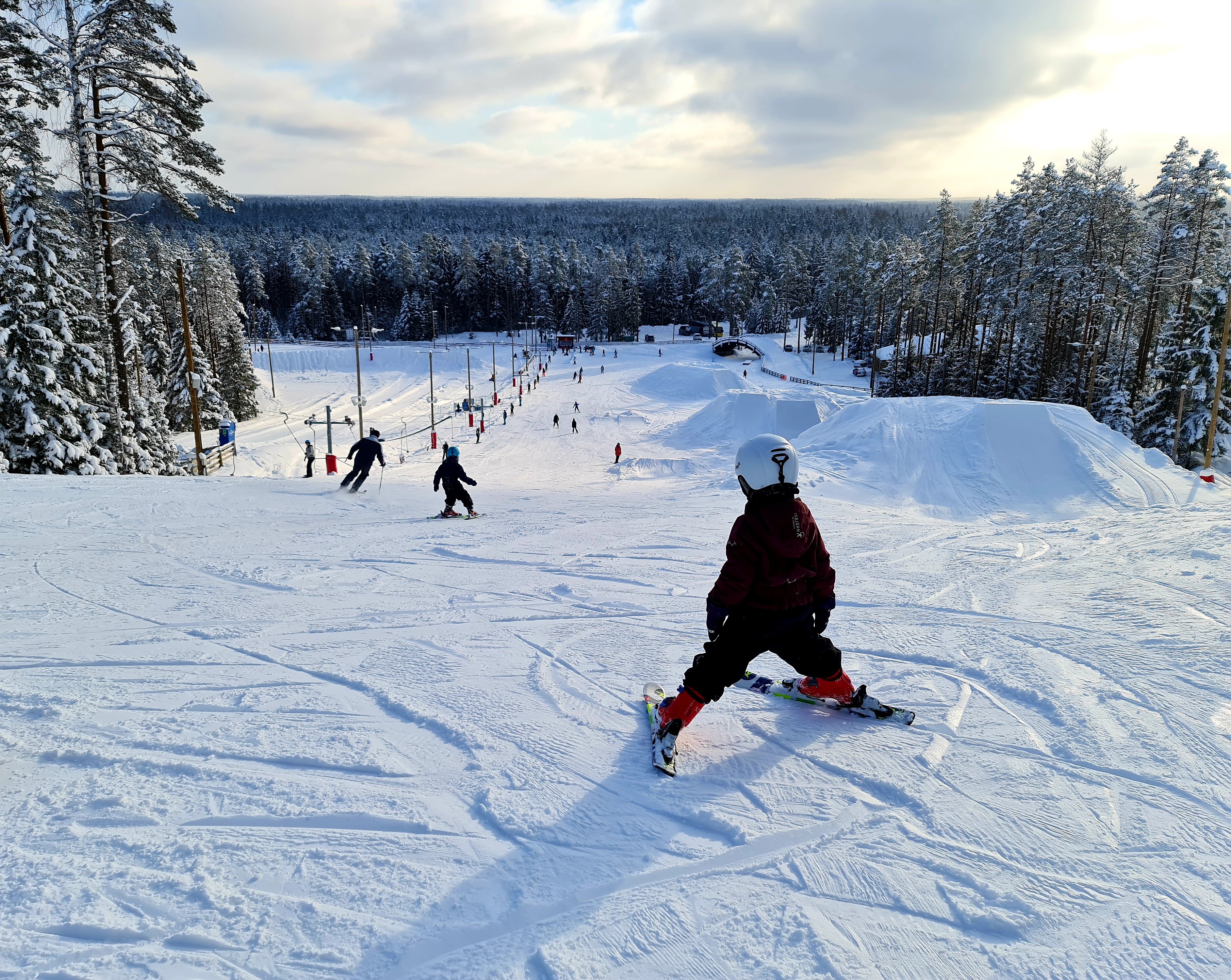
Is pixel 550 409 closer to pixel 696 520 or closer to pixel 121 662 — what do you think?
pixel 696 520

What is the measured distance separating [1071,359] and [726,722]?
45023 mm

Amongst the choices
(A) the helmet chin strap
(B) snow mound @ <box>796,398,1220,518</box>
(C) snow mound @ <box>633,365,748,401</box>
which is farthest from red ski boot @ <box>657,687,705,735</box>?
(C) snow mound @ <box>633,365,748,401</box>

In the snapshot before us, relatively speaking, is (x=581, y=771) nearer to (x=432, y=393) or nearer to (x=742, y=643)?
(x=742, y=643)

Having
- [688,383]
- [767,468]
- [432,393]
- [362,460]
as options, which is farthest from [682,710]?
[688,383]

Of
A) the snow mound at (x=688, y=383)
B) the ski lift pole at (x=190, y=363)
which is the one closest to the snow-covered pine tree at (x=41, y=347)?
the ski lift pole at (x=190, y=363)

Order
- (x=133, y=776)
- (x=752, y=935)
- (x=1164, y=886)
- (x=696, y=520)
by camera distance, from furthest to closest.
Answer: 1. (x=696, y=520)
2. (x=133, y=776)
3. (x=1164, y=886)
4. (x=752, y=935)

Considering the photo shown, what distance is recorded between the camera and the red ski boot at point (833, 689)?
12.9 feet

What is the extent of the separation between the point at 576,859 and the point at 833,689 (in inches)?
75.1

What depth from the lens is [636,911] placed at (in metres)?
2.56

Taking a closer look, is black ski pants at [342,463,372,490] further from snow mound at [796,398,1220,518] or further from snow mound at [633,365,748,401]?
snow mound at [633,365,748,401]

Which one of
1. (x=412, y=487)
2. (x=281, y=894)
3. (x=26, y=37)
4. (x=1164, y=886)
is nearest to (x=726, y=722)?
(x=1164, y=886)

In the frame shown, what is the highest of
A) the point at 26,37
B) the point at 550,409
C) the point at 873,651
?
the point at 26,37

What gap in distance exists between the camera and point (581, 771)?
3.46 meters

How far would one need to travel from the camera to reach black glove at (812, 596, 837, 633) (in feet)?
11.8
